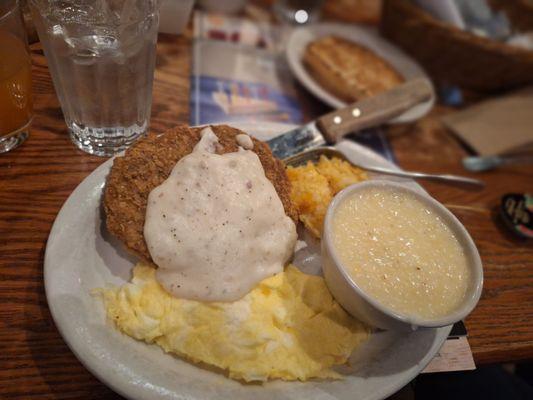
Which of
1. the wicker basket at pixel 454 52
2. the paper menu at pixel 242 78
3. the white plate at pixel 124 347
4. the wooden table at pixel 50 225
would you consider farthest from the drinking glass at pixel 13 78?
the wicker basket at pixel 454 52

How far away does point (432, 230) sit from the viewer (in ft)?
4.42

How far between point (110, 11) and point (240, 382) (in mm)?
1196

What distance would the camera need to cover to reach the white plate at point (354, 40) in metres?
2.33

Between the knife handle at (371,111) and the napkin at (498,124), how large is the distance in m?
0.52

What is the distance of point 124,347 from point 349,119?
130 centimetres

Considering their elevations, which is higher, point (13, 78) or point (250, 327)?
point (13, 78)

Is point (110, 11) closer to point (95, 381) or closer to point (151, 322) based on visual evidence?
point (151, 322)

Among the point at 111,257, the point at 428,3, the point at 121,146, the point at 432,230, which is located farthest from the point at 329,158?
the point at 428,3

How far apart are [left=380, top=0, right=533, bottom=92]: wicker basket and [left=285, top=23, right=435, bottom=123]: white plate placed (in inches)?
3.9

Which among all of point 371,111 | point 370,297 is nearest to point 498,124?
point 371,111

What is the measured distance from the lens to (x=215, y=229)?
49.3 inches

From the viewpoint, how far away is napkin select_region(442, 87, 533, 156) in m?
2.49

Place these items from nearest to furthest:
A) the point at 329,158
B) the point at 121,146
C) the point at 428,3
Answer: the point at 121,146 → the point at 329,158 → the point at 428,3

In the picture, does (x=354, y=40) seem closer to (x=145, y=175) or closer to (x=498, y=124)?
(x=498, y=124)
